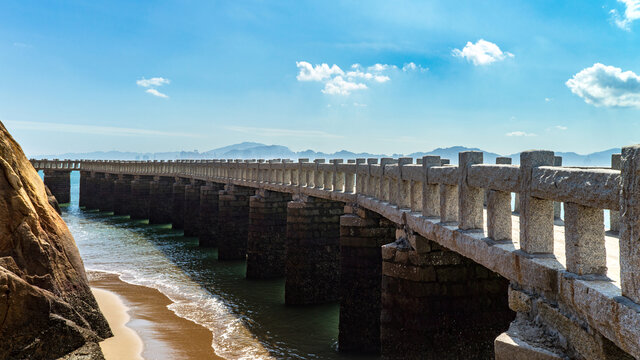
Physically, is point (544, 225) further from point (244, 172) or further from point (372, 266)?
point (244, 172)

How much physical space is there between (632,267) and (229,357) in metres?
9.42

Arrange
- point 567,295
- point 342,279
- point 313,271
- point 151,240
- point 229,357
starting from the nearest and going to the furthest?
point 567,295 → point 229,357 → point 342,279 → point 313,271 → point 151,240

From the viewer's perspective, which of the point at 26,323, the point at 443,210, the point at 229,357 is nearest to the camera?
the point at 443,210

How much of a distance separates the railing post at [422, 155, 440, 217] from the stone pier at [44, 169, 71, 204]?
193 ft

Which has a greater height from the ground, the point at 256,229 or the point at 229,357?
the point at 256,229

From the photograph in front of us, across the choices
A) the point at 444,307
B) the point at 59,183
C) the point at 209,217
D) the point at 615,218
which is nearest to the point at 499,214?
the point at 615,218

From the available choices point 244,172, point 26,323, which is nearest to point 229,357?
point 26,323

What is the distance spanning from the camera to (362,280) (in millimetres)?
11789

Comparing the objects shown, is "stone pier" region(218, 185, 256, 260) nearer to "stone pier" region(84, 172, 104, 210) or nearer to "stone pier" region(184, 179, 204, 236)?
"stone pier" region(184, 179, 204, 236)

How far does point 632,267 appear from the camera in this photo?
133 inches

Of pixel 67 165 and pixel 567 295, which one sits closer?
pixel 567 295

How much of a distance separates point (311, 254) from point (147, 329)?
4841mm

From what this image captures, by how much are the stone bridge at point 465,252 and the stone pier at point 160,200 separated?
1955 cm

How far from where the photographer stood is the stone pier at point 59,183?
58031 mm
